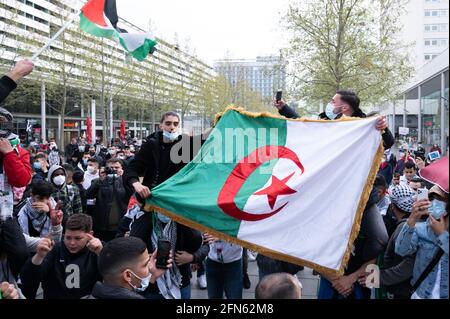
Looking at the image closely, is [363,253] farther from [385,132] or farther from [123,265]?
[123,265]

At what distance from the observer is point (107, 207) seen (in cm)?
651

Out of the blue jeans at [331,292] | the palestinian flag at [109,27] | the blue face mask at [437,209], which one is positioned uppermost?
the palestinian flag at [109,27]

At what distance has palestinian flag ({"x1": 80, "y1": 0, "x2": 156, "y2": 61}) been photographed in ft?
18.2

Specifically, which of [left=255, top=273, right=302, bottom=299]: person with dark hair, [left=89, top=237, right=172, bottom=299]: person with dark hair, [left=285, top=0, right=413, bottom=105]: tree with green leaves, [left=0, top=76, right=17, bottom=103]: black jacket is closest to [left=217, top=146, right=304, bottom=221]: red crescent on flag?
[left=89, top=237, right=172, bottom=299]: person with dark hair

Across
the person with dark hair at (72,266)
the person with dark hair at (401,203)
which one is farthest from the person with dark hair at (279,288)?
the person with dark hair at (401,203)

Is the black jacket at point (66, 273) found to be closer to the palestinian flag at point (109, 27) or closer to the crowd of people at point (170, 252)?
the crowd of people at point (170, 252)

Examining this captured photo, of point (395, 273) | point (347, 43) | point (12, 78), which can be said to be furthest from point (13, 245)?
point (347, 43)

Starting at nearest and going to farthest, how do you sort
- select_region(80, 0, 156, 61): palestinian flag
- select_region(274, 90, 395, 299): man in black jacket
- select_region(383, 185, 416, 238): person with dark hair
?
select_region(274, 90, 395, 299): man in black jacket, select_region(383, 185, 416, 238): person with dark hair, select_region(80, 0, 156, 61): palestinian flag

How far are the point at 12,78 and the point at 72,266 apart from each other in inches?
58.4

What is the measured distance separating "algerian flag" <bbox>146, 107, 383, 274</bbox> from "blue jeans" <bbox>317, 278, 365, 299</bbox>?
38cm

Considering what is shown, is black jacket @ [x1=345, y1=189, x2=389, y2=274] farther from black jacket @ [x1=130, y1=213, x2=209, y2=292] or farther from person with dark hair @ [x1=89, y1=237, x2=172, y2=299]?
person with dark hair @ [x1=89, y1=237, x2=172, y2=299]

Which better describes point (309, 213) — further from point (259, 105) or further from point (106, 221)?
point (259, 105)

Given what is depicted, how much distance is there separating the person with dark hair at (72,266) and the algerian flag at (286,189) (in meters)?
0.61

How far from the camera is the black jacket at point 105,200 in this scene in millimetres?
6500
